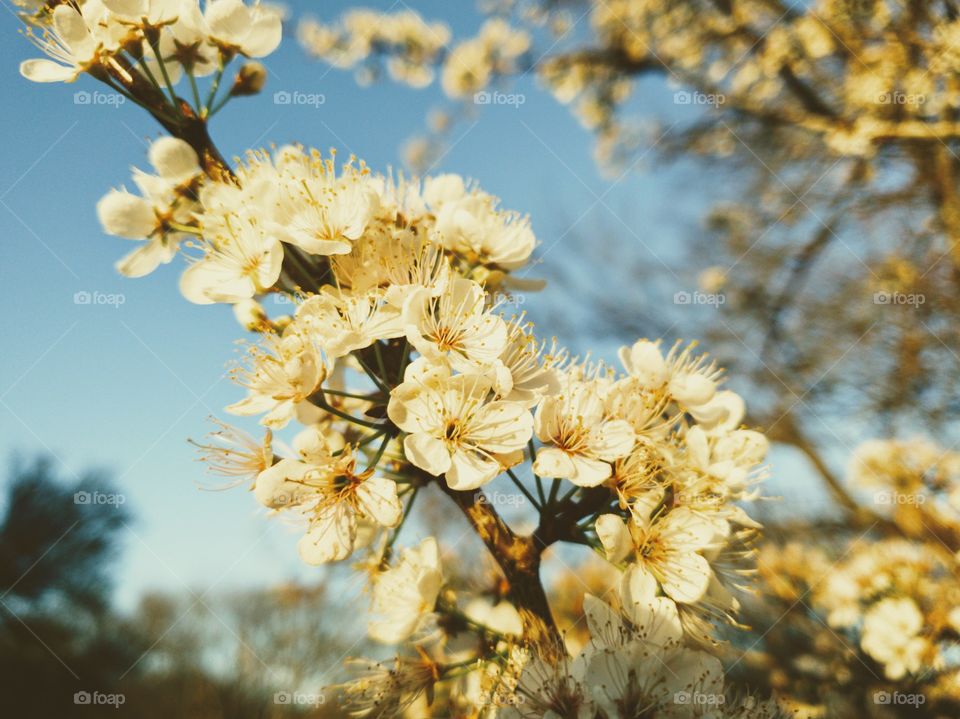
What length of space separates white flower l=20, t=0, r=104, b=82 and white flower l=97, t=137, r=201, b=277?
15 cm

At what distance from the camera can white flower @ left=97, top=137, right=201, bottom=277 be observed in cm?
92

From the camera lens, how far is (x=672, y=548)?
838 millimetres

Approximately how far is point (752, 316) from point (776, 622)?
4.83 ft

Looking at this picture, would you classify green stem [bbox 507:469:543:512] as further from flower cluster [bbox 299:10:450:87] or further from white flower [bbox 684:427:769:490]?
flower cluster [bbox 299:10:450:87]

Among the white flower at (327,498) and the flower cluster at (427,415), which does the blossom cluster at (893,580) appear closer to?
the flower cluster at (427,415)

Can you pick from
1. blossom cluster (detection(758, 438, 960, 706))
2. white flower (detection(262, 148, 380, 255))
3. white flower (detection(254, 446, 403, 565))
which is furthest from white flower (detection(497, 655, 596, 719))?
blossom cluster (detection(758, 438, 960, 706))

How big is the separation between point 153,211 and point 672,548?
93 cm

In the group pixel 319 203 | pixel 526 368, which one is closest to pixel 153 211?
pixel 319 203

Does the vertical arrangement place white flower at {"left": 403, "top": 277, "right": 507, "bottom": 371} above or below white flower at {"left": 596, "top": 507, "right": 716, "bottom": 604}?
above

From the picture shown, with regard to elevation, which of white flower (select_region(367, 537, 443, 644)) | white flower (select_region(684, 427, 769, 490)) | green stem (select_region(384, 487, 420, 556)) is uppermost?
white flower (select_region(684, 427, 769, 490))

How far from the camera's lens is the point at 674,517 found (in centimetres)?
85

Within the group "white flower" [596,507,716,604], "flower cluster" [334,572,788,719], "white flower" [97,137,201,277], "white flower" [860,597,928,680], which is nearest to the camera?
"flower cluster" [334,572,788,719]

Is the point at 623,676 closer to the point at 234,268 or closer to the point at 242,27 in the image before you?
the point at 234,268

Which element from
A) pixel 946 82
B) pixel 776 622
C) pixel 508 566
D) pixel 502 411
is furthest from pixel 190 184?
pixel 946 82
